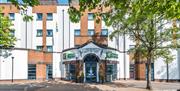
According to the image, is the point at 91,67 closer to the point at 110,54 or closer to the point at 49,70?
the point at 110,54

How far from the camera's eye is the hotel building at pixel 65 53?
4659 centimetres

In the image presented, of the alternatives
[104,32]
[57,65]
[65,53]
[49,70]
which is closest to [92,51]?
[65,53]

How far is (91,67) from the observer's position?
47094 mm

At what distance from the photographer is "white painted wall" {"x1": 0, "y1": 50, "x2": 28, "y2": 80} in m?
45.9

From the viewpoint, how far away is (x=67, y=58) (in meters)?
49.8

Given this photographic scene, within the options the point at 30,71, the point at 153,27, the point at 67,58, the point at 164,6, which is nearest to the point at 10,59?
the point at 30,71

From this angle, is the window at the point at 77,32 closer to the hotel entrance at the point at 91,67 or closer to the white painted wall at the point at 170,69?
the hotel entrance at the point at 91,67

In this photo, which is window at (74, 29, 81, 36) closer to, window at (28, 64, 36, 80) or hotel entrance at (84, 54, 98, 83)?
hotel entrance at (84, 54, 98, 83)

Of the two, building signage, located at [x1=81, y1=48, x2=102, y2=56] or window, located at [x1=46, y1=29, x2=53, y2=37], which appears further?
window, located at [x1=46, y1=29, x2=53, y2=37]

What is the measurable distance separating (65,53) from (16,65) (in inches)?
278

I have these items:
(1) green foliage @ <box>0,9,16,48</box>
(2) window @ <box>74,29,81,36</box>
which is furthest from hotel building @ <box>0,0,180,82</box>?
(1) green foliage @ <box>0,9,16,48</box>

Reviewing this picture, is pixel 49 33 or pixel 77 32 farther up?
pixel 77 32

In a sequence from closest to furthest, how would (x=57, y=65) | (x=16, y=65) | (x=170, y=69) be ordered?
1. (x=16, y=65)
2. (x=170, y=69)
3. (x=57, y=65)

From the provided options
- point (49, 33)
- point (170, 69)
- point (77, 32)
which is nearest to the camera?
point (170, 69)
